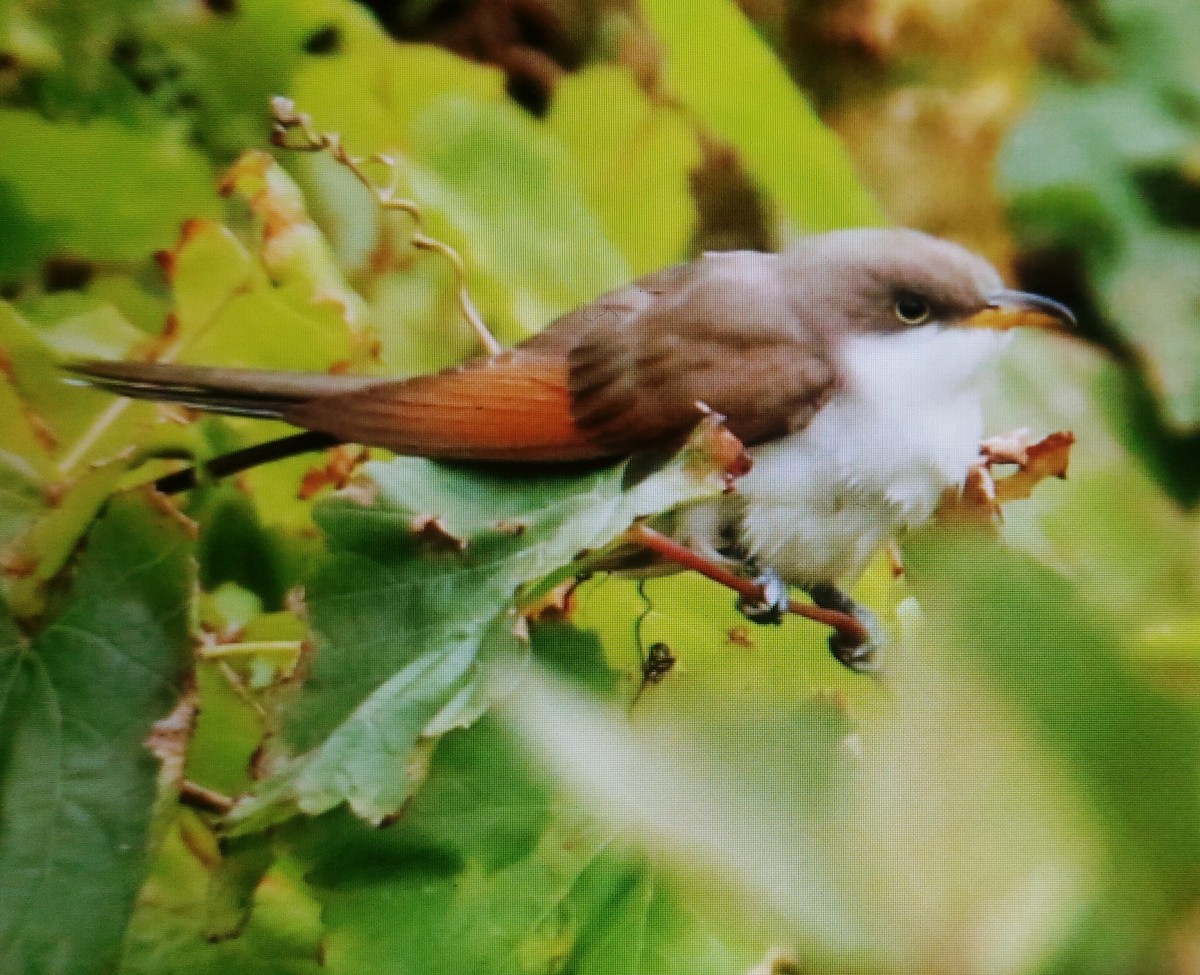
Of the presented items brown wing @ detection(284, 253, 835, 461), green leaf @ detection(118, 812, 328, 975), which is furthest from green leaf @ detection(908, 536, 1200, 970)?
green leaf @ detection(118, 812, 328, 975)

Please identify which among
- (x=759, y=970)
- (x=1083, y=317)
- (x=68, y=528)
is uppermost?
(x=1083, y=317)

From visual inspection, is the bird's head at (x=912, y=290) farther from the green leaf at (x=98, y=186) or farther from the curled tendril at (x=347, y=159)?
the green leaf at (x=98, y=186)

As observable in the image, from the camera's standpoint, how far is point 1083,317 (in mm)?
554

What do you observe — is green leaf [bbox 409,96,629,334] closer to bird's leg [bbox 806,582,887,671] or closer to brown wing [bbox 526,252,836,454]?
brown wing [bbox 526,252,836,454]

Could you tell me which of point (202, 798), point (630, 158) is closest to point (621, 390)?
point (630, 158)

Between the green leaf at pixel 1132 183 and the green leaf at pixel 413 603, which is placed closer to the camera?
the green leaf at pixel 413 603

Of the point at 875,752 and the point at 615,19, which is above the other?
the point at 615,19

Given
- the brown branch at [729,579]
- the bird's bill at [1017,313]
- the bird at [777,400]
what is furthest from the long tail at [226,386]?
the bird's bill at [1017,313]

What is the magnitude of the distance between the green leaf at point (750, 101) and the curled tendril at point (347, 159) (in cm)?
14

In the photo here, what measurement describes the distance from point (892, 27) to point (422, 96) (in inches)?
9.4

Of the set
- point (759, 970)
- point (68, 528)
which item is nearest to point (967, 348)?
point (759, 970)

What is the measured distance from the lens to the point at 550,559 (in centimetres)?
45

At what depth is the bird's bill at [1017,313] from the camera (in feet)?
1.67

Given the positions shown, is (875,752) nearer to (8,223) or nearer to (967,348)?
(967,348)
